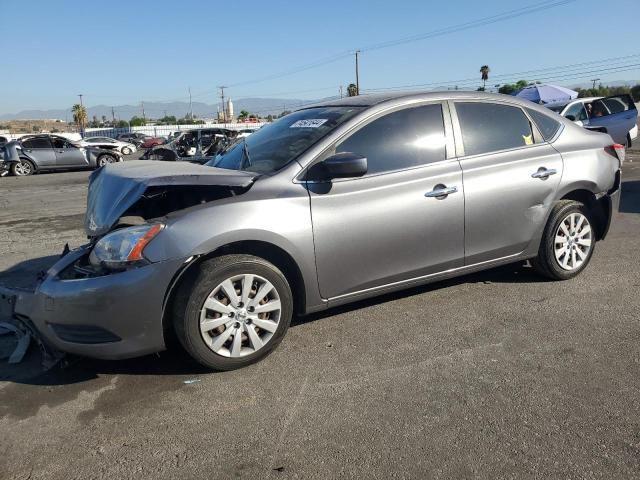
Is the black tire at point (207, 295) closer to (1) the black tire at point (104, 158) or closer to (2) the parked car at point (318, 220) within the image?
(2) the parked car at point (318, 220)

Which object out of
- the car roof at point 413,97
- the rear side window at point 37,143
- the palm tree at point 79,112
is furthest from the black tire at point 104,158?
the palm tree at point 79,112

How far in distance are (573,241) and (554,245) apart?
0.24 m

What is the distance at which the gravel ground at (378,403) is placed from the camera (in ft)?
7.97

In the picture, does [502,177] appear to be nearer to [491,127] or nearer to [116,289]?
[491,127]

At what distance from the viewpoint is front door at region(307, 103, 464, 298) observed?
3562mm

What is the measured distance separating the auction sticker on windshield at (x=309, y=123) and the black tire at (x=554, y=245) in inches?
84.0

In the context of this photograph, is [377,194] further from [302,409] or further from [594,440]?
[594,440]

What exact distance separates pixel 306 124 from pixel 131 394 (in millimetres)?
2301

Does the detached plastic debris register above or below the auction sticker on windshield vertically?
below

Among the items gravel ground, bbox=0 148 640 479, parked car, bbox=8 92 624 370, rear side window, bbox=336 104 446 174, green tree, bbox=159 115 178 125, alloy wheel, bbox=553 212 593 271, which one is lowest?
gravel ground, bbox=0 148 640 479

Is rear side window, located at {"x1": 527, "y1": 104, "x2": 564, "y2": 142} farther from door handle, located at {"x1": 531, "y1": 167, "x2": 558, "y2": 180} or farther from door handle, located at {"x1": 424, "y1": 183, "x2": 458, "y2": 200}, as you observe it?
door handle, located at {"x1": 424, "y1": 183, "x2": 458, "y2": 200}

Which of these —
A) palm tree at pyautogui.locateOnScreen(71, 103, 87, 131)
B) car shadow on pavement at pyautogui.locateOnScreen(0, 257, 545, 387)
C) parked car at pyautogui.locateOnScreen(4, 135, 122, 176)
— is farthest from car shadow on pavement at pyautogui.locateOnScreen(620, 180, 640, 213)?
palm tree at pyautogui.locateOnScreen(71, 103, 87, 131)

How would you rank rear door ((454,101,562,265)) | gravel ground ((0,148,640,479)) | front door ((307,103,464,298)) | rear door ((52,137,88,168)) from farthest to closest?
rear door ((52,137,88,168)) < rear door ((454,101,562,265)) < front door ((307,103,464,298)) < gravel ground ((0,148,640,479))

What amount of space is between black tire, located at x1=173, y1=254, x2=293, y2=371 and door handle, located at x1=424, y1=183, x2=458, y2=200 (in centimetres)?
129
